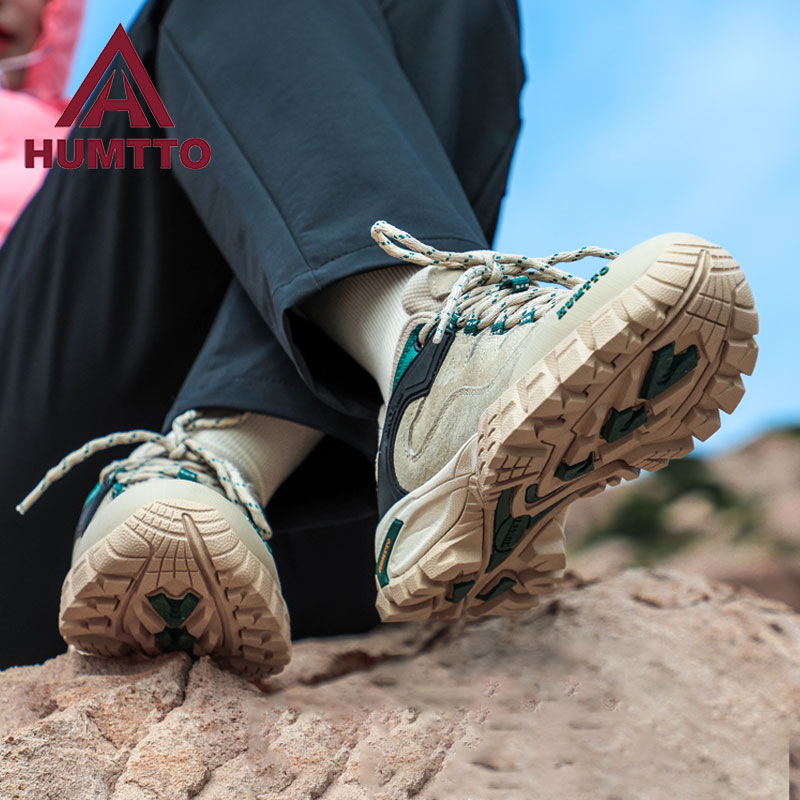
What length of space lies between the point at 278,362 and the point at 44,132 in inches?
30.5

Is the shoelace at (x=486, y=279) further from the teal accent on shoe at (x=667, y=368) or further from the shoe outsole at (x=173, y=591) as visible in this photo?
the shoe outsole at (x=173, y=591)

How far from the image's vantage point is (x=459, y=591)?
66 centimetres

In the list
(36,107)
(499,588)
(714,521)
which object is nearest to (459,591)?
(499,588)

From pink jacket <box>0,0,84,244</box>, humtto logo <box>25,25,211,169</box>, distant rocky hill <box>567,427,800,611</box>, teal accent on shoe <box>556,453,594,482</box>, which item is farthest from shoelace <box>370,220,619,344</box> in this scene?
distant rocky hill <box>567,427,800,611</box>

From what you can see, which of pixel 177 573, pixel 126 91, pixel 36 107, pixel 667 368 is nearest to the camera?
pixel 667 368

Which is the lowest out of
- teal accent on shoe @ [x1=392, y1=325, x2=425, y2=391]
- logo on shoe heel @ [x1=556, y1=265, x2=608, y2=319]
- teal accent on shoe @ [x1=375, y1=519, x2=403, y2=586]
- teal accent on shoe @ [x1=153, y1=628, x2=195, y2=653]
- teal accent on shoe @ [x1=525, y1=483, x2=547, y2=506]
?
teal accent on shoe @ [x1=153, y1=628, x2=195, y2=653]

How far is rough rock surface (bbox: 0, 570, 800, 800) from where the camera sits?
2.01 ft

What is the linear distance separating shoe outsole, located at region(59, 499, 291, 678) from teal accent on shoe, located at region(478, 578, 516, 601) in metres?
0.16

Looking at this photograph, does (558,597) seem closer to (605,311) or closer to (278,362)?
(278,362)

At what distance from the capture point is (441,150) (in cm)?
86

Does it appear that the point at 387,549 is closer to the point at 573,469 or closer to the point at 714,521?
the point at 573,469

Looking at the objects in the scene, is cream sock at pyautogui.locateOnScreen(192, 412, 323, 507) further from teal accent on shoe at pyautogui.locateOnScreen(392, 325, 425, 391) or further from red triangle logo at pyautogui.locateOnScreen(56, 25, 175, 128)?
red triangle logo at pyautogui.locateOnScreen(56, 25, 175, 128)

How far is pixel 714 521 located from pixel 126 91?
1.77 metres

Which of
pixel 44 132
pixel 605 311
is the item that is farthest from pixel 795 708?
pixel 44 132
